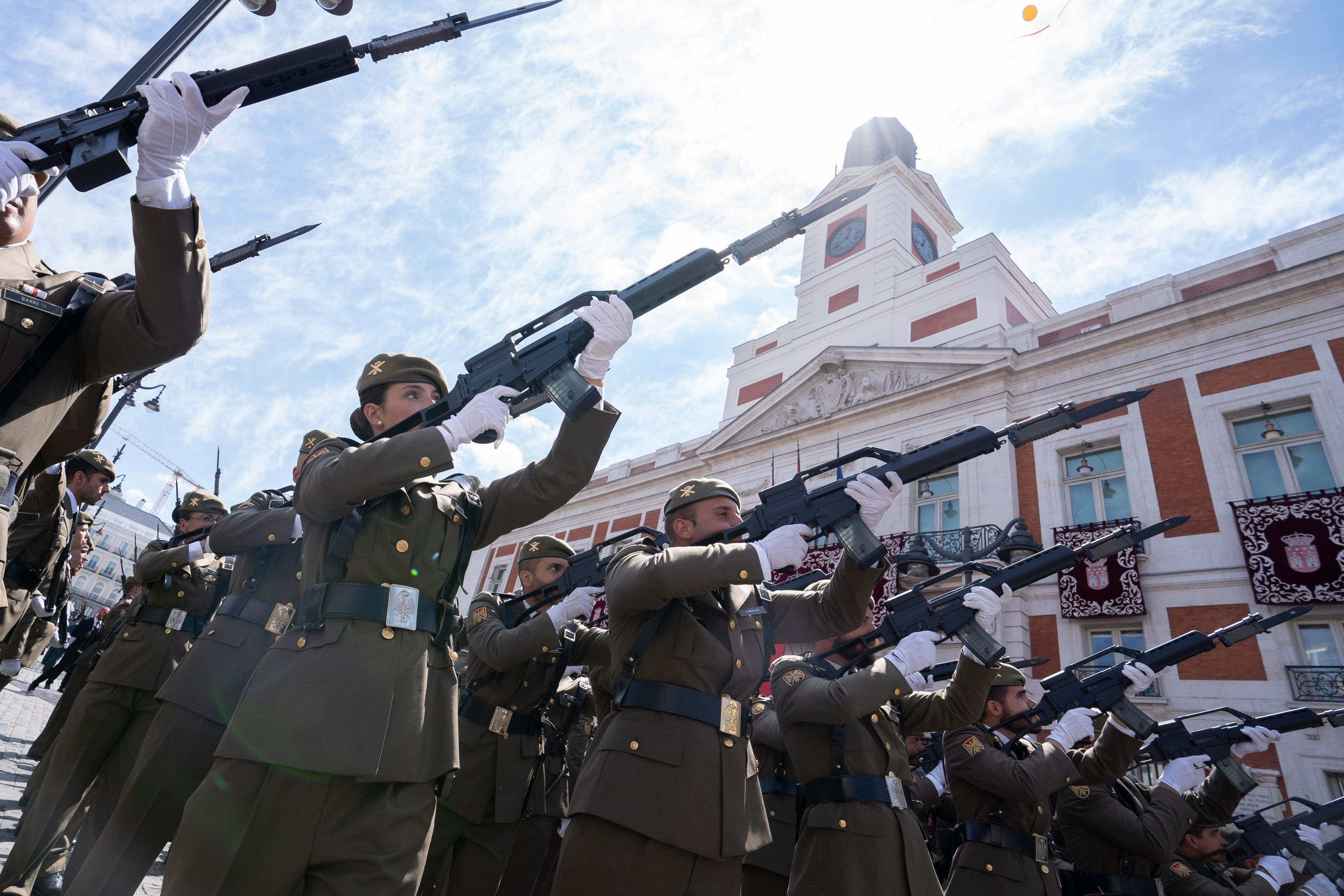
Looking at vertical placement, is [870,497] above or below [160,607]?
above

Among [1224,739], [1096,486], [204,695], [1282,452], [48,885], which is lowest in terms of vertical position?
[48,885]

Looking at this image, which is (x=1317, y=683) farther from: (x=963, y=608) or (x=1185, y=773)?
(x=963, y=608)

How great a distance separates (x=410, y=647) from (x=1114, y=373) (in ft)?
59.0

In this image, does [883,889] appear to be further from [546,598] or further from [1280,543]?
[1280,543]

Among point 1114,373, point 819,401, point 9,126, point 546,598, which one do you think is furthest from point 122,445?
point 1114,373

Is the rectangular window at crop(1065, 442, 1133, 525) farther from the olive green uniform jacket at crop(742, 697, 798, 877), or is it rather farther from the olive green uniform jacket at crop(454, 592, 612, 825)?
the olive green uniform jacket at crop(454, 592, 612, 825)

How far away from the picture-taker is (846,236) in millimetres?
29328

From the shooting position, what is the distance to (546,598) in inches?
217

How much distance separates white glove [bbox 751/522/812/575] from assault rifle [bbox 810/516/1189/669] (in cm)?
134

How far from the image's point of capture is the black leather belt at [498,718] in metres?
4.55

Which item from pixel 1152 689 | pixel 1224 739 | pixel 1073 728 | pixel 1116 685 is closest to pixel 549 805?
pixel 1073 728

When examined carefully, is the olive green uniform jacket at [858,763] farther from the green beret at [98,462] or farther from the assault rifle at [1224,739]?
the green beret at [98,462]

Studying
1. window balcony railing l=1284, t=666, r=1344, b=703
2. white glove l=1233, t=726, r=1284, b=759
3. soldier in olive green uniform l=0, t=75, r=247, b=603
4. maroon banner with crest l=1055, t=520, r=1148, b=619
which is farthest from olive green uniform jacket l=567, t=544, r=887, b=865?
window balcony railing l=1284, t=666, r=1344, b=703

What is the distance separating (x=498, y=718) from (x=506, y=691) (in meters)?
0.19
